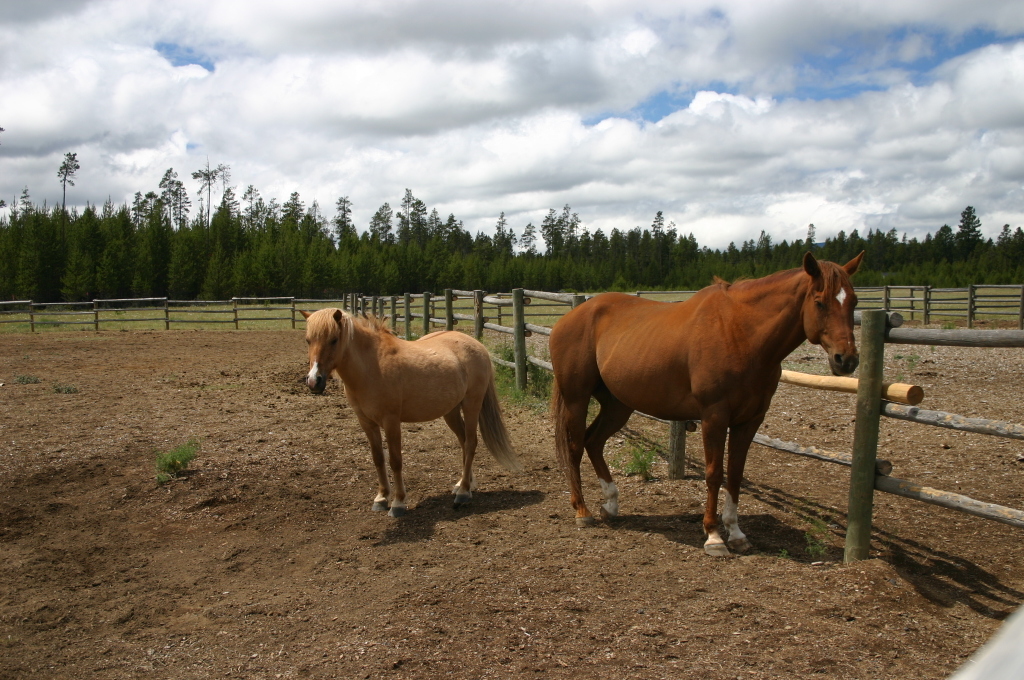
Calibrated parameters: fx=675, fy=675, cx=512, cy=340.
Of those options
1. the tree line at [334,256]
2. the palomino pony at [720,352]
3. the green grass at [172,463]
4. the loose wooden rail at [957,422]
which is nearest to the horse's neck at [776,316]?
the palomino pony at [720,352]

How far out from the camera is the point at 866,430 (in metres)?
3.87

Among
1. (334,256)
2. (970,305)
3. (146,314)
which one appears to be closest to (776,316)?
(970,305)

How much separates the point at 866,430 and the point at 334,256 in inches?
2398

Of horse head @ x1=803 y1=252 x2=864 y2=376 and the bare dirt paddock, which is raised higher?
horse head @ x1=803 y1=252 x2=864 y2=376

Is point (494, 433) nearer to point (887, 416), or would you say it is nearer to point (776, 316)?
point (776, 316)

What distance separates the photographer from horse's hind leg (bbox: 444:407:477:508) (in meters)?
5.61

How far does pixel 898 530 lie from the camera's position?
179 inches

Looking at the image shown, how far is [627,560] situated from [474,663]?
4.62 ft

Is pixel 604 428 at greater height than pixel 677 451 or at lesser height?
greater

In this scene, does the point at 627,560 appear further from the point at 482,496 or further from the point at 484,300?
the point at 484,300

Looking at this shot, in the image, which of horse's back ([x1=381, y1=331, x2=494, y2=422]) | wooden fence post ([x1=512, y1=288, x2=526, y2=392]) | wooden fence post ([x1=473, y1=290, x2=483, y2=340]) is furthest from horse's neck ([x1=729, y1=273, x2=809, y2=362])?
wooden fence post ([x1=473, y1=290, x2=483, y2=340])

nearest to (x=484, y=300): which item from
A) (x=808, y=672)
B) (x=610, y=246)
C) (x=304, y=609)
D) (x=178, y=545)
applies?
(x=178, y=545)

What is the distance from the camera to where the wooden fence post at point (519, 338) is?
9118mm

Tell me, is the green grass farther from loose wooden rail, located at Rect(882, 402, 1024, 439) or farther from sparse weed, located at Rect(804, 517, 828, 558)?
loose wooden rail, located at Rect(882, 402, 1024, 439)
